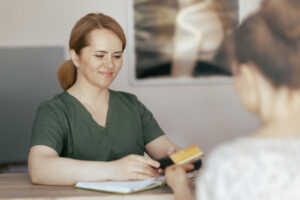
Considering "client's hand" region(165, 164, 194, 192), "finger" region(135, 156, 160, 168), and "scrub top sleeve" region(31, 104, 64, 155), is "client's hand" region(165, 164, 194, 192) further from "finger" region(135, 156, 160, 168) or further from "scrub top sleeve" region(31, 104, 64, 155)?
"scrub top sleeve" region(31, 104, 64, 155)

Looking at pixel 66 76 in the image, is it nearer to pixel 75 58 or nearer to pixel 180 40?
pixel 75 58

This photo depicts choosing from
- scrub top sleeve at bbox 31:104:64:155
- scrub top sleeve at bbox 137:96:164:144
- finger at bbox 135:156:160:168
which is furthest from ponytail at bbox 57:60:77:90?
finger at bbox 135:156:160:168

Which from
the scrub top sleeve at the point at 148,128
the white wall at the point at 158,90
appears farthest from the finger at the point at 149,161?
the white wall at the point at 158,90

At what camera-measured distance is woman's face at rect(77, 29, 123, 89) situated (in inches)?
74.9

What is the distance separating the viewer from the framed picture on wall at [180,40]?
3.46m

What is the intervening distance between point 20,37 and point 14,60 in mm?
177

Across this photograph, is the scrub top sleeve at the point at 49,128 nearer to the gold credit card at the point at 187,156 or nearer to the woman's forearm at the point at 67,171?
the woman's forearm at the point at 67,171

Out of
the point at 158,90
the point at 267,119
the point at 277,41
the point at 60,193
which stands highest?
the point at 277,41

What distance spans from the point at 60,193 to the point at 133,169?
0.84ft

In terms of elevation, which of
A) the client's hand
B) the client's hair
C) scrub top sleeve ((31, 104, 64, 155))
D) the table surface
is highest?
the client's hair

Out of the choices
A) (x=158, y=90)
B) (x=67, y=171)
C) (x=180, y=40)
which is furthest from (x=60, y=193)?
(x=180, y=40)

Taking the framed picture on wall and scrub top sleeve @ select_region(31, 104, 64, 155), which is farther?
the framed picture on wall

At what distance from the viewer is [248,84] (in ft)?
3.06

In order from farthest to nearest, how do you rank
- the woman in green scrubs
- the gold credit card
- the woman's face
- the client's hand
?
the woman's face → the woman in green scrubs → the gold credit card → the client's hand
